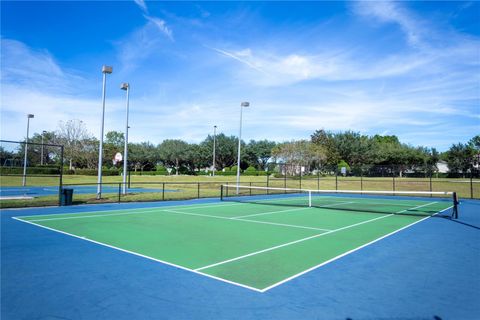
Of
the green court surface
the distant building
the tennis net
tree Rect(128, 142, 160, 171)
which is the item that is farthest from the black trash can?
the distant building

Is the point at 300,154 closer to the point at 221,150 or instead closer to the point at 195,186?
the point at 221,150

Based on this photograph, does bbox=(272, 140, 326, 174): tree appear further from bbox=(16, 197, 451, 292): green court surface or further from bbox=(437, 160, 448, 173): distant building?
bbox=(16, 197, 451, 292): green court surface

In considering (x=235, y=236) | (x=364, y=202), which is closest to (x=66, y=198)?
(x=235, y=236)

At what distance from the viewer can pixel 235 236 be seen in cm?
1044

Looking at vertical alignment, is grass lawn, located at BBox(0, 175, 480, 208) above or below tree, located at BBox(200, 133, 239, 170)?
below

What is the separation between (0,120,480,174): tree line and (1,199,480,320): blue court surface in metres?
51.9

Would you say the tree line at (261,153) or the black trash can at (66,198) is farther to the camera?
the tree line at (261,153)

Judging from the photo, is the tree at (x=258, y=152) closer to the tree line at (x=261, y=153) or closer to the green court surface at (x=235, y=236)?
the tree line at (x=261, y=153)

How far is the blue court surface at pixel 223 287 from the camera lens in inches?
190

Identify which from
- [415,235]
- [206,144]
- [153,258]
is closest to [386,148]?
[206,144]

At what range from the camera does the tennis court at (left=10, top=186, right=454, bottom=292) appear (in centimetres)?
706

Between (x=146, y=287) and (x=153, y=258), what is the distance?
6.23ft

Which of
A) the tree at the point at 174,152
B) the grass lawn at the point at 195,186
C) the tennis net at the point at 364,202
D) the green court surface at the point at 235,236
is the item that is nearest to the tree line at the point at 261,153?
the tree at the point at 174,152

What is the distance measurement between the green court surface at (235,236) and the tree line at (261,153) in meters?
46.2
